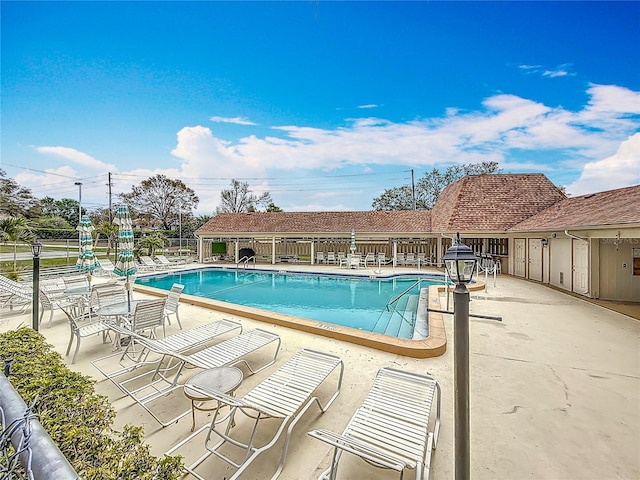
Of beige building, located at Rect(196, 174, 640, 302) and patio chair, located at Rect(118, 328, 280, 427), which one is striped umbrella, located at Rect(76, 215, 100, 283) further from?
beige building, located at Rect(196, 174, 640, 302)

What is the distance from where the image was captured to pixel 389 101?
20141 mm

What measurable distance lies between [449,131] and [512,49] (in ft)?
30.5

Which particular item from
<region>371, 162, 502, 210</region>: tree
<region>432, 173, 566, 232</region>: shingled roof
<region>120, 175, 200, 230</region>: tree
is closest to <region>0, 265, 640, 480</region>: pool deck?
<region>432, 173, 566, 232</region>: shingled roof

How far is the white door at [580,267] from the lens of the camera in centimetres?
938

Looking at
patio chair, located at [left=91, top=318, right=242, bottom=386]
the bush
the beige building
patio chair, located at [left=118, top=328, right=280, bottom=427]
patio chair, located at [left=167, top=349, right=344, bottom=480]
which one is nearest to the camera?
the bush

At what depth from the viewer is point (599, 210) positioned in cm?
976

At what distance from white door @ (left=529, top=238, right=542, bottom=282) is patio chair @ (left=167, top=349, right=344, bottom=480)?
12543mm

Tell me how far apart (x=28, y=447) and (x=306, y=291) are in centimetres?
1228

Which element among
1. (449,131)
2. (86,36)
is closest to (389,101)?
(449,131)

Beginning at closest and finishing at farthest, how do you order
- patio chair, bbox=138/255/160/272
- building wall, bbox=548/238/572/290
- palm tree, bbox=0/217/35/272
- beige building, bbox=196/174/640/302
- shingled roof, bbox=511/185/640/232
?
shingled roof, bbox=511/185/640/232 → beige building, bbox=196/174/640/302 → building wall, bbox=548/238/572/290 → palm tree, bbox=0/217/35/272 → patio chair, bbox=138/255/160/272

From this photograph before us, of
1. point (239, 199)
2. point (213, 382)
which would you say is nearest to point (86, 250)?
point (213, 382)

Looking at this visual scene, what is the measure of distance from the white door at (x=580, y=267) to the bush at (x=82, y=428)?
12.1 m

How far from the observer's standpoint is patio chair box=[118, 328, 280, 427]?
3586 mm

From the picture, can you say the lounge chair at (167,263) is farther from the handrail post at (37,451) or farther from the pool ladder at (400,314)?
the handrail post at (37,451)
